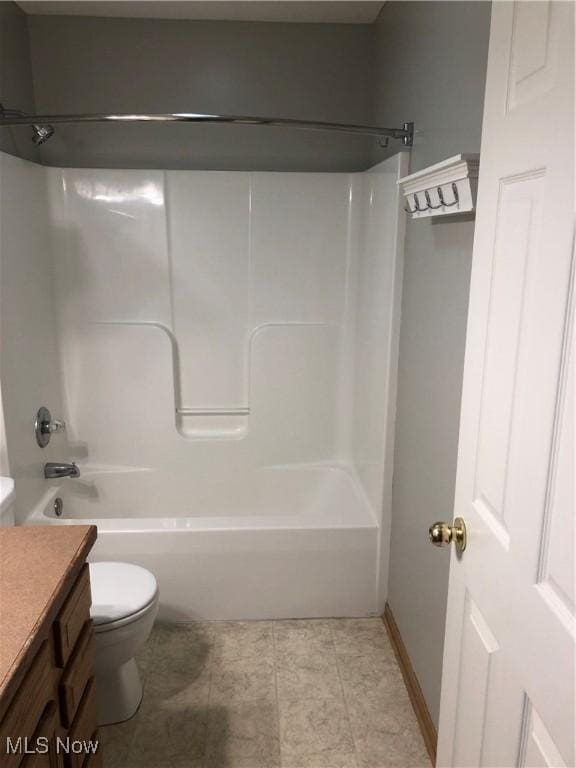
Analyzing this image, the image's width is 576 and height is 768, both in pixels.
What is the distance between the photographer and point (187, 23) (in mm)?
2725

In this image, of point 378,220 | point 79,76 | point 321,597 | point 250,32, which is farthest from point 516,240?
point 79,76

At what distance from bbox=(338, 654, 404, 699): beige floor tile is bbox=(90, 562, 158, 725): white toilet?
0.71 meters

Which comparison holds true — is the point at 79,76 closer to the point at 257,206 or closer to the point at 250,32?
the point at 250,32

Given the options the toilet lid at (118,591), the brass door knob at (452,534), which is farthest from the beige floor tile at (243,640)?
the brass door knob at (452,534)

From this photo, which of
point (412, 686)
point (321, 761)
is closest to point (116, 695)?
point (321, 761)

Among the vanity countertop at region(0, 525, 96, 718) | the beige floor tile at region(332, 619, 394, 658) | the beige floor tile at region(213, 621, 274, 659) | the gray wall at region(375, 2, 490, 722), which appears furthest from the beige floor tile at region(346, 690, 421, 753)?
the vanity countertop at region(0, 525, 96, 718)

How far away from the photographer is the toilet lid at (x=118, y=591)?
1854 mm

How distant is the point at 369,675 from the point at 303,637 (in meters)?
0.31

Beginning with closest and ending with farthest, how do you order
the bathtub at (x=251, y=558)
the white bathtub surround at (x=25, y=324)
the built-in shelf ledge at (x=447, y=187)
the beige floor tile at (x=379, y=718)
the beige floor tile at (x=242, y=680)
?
the built-in shelf ledge at (x=447, y=187) → the beige floor tile at (x=379, y=718) → the beige floor tile at (x=242, y=680) → the white bathtub surround at (x=25, y=324) → the bathtub at (x=251, y=558)

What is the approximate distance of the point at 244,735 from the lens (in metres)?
1.92

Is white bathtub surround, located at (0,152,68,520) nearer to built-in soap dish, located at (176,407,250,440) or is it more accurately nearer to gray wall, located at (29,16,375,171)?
gray wall, located at (29,16,375,171)

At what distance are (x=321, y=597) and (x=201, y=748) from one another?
767 mm

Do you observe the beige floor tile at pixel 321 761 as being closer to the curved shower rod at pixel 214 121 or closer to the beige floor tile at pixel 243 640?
the beige floor tile at pixel 243 640

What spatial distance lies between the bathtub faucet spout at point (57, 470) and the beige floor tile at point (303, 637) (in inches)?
42.1
